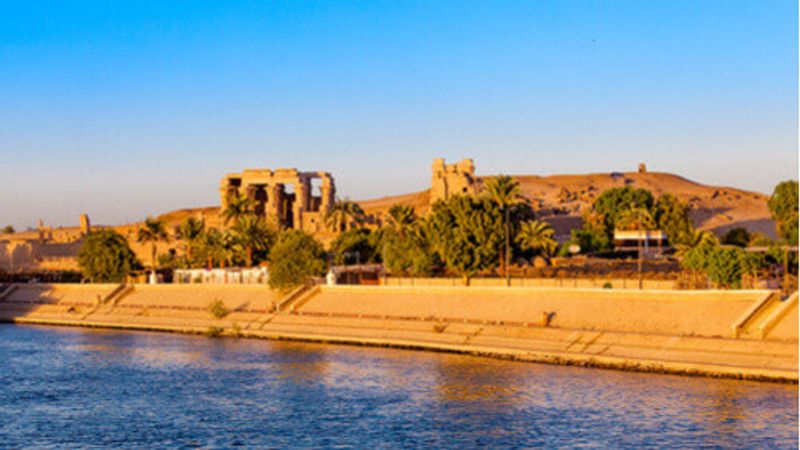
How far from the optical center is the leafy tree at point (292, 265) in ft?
285

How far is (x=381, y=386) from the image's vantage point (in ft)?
175

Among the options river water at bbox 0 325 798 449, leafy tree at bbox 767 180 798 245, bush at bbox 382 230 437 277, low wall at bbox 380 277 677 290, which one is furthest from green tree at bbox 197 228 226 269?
leafy tree at bbox 767 180 798 245

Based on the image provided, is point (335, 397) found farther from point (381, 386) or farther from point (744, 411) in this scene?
point (744, 411)

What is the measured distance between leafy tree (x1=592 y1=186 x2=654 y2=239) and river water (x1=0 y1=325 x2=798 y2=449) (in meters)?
89.1

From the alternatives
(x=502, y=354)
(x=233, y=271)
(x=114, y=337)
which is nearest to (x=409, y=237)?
(x=233, y=271)

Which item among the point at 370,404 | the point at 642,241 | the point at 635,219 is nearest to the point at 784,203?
the point at 635,219

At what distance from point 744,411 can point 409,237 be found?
5784 centimetres

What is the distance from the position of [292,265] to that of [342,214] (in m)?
53.5

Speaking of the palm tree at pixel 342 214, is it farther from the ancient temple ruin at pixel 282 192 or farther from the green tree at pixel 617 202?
the green tree at pixel 617 202

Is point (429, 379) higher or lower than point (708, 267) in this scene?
lower

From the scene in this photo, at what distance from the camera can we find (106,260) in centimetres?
10606

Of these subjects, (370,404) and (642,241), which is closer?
(370,404)

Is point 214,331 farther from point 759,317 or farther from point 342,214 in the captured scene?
point 342,214

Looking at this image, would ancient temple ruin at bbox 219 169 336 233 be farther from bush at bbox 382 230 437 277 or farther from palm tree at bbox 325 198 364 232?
bush at bbox 382 230 437 277
